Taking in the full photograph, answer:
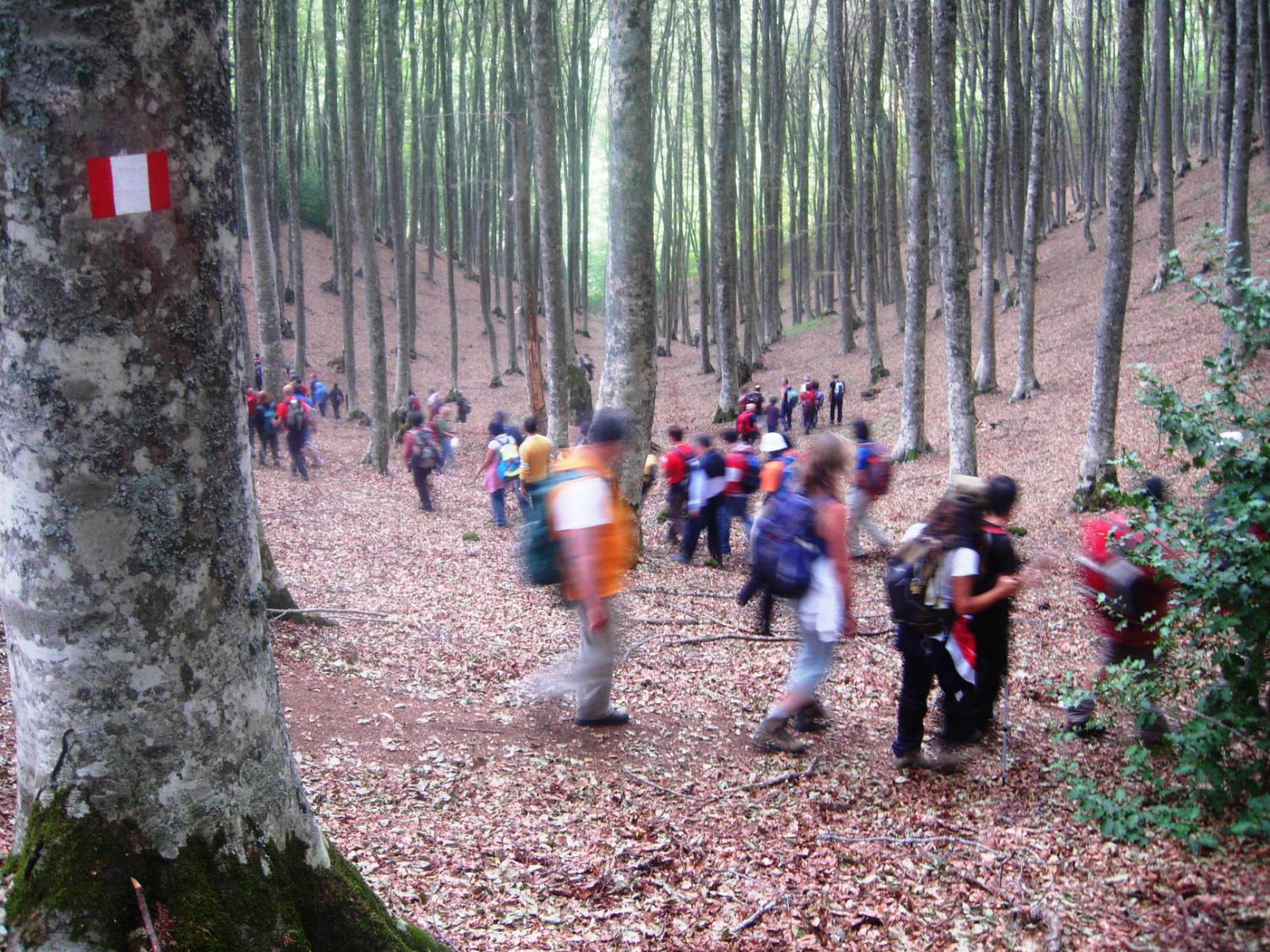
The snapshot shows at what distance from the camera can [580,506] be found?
5.05 metres

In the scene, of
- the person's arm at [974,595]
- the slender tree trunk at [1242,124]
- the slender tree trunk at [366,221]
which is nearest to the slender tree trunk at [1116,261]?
the slender tree trunk at [1242,124]

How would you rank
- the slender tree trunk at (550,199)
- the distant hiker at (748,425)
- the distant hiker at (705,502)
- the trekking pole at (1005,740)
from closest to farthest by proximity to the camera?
the trekking pole at (1005,740) → the distant hiker at (705,502) → the slender tree trunk at (550,199) → the distant hiker at (748,425)

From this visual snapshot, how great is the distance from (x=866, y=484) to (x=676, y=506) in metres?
2.64

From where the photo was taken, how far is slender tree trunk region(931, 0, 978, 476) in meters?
12.6

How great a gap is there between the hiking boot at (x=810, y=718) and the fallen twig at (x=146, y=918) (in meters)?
4.13

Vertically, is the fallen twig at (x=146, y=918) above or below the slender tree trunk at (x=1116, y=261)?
below

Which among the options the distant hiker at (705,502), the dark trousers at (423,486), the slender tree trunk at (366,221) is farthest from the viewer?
the slender tree trunk at (366,221)

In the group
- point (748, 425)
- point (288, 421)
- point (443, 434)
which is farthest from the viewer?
point (443, 434)

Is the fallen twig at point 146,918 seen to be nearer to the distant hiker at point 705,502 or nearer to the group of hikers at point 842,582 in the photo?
the group of hikers at point 842,582

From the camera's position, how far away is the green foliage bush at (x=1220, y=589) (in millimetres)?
3621

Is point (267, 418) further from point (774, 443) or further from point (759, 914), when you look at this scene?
point (759, 914)

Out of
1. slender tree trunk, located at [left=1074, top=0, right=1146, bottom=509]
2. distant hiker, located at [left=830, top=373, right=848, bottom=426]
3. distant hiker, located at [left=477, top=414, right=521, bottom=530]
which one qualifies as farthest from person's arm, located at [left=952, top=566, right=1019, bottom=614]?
distant hiker, located at [left=830, top=373, right=848, bottom=426]

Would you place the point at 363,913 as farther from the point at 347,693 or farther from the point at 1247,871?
the point at 347,693

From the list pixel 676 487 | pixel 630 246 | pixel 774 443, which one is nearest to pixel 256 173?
pixel 630 246
